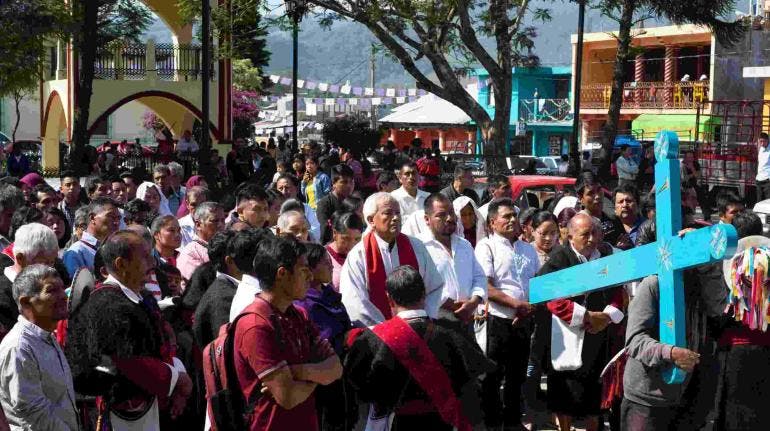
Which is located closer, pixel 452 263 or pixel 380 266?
pixel 380 266

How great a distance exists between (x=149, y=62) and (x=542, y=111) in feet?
85.6

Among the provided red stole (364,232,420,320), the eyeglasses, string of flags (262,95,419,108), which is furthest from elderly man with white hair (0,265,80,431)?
string of flags (262,95,419,108)

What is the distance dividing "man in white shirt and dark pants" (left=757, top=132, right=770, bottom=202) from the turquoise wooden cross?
17.2 metres

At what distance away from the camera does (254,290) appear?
616 centimetres

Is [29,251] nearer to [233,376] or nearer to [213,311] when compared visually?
[213,311]

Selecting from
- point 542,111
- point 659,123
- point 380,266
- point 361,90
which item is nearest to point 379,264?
point 380,266

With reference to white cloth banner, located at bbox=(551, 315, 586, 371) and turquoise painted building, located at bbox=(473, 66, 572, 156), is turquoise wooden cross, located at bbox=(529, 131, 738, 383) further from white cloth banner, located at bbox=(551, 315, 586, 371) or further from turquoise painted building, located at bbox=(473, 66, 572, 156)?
turquoise painted building, located at bbox=(473, 66, 572, 156)

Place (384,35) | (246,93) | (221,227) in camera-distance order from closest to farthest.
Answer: (221,227), (384,35), (246,93)

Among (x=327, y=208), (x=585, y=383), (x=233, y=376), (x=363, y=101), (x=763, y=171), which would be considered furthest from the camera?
(x=363, y=101)

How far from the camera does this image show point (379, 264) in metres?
7.45

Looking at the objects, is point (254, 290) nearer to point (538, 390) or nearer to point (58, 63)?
point (538, 390)

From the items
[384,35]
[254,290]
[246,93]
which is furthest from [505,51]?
[246,93]

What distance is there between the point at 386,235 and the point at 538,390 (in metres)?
2.05

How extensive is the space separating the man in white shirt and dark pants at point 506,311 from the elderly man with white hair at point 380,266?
1.18 meters
